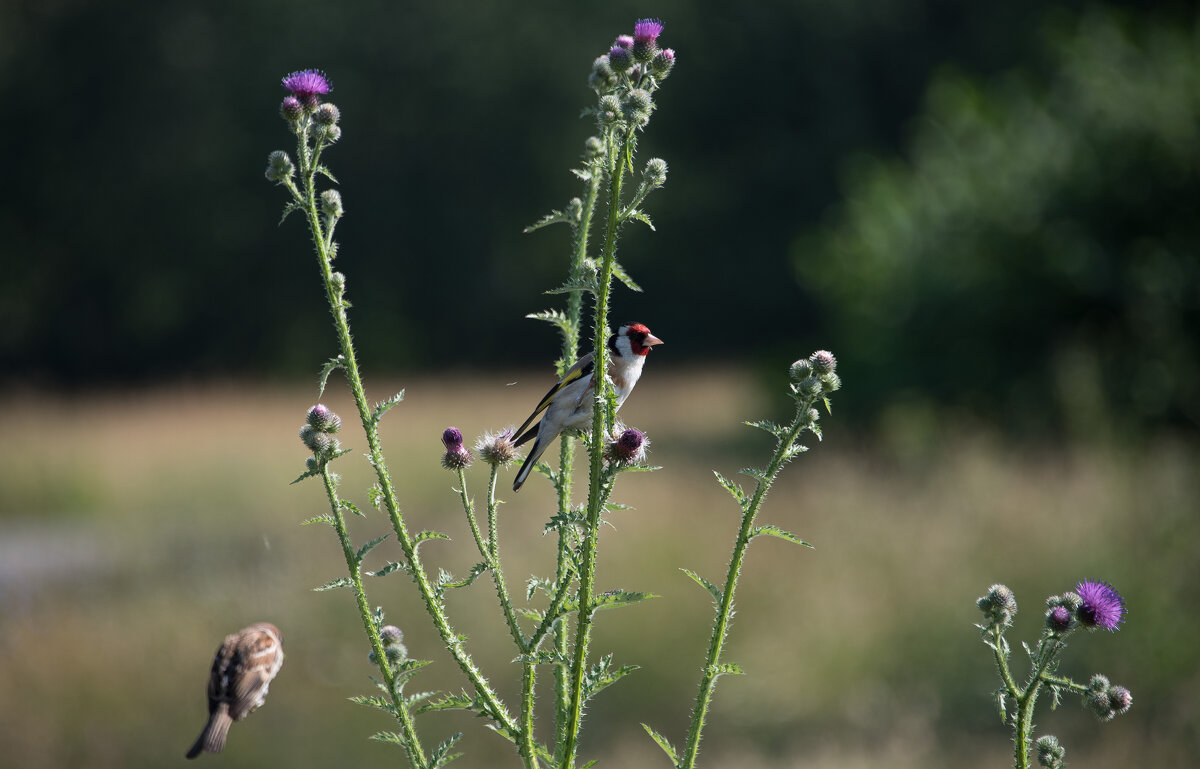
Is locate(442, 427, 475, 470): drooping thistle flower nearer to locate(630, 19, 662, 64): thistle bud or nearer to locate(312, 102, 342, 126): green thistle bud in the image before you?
locate(312, 102, 342, 126): green thistle bud

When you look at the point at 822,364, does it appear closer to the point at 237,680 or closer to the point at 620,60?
the point at 620,60

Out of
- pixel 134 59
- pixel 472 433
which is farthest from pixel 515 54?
pixel 472 433

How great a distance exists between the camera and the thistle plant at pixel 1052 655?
5.87 ft

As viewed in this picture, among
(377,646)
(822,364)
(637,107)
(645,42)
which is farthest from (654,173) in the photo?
(377,646)

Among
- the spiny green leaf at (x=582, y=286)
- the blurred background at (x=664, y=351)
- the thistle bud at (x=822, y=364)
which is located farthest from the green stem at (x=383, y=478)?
the blurred background at (x=664, y=351)

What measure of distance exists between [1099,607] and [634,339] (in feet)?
3.39

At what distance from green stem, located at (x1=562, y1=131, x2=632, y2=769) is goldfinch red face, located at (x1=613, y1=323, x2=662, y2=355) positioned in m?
0.64

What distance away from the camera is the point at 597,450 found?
1739 millimetres

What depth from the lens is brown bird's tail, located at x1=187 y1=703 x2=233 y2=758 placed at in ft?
6.25

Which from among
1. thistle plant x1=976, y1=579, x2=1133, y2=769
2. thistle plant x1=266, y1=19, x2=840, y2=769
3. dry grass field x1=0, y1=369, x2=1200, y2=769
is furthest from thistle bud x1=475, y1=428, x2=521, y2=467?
dry grass field x1=0, y1=369, x2=1200, y2=769

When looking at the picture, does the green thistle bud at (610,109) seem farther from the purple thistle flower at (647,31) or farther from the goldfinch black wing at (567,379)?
the goldfinch black wing at (567,379)

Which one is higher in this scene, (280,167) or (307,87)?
(307,87)

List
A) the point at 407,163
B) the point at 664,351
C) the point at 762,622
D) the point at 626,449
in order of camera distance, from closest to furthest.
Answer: the point at 626,449, the point at 762,622, the point at 407,163, the point at 664,351

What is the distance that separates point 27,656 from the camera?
318 inches
